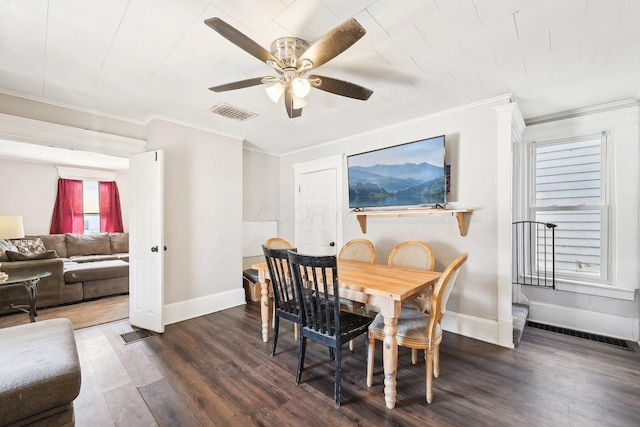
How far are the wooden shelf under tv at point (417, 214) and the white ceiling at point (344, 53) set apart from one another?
113 cm

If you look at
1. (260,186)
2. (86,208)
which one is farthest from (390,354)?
(86,208)

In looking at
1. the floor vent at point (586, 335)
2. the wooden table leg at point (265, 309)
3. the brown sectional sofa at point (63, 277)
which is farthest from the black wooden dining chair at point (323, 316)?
the brown sectional sofa at point (63, 277)

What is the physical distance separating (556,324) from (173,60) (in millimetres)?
4692

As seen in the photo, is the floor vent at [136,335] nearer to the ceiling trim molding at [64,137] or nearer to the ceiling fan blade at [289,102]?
the ceiling trim molding at [64,137]

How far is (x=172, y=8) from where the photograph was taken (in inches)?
61.6

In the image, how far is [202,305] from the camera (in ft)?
11.6

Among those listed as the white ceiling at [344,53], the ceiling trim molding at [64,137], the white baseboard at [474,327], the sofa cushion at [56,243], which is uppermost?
the white ceiling at [344,53]

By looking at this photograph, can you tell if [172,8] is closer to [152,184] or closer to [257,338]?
[152,184]

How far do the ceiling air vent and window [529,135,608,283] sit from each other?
11.4 feet

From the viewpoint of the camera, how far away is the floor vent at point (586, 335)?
2.65 metres

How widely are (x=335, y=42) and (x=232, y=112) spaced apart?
1947mm

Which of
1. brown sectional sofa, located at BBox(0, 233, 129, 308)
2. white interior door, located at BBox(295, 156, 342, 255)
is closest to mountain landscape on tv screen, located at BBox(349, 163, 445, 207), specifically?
white interior door, located at BBox(295, 156, 342, 255)

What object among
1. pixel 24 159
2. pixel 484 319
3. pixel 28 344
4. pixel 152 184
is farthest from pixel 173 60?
pixel 24 159

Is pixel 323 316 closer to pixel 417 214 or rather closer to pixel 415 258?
pixel 415 258
